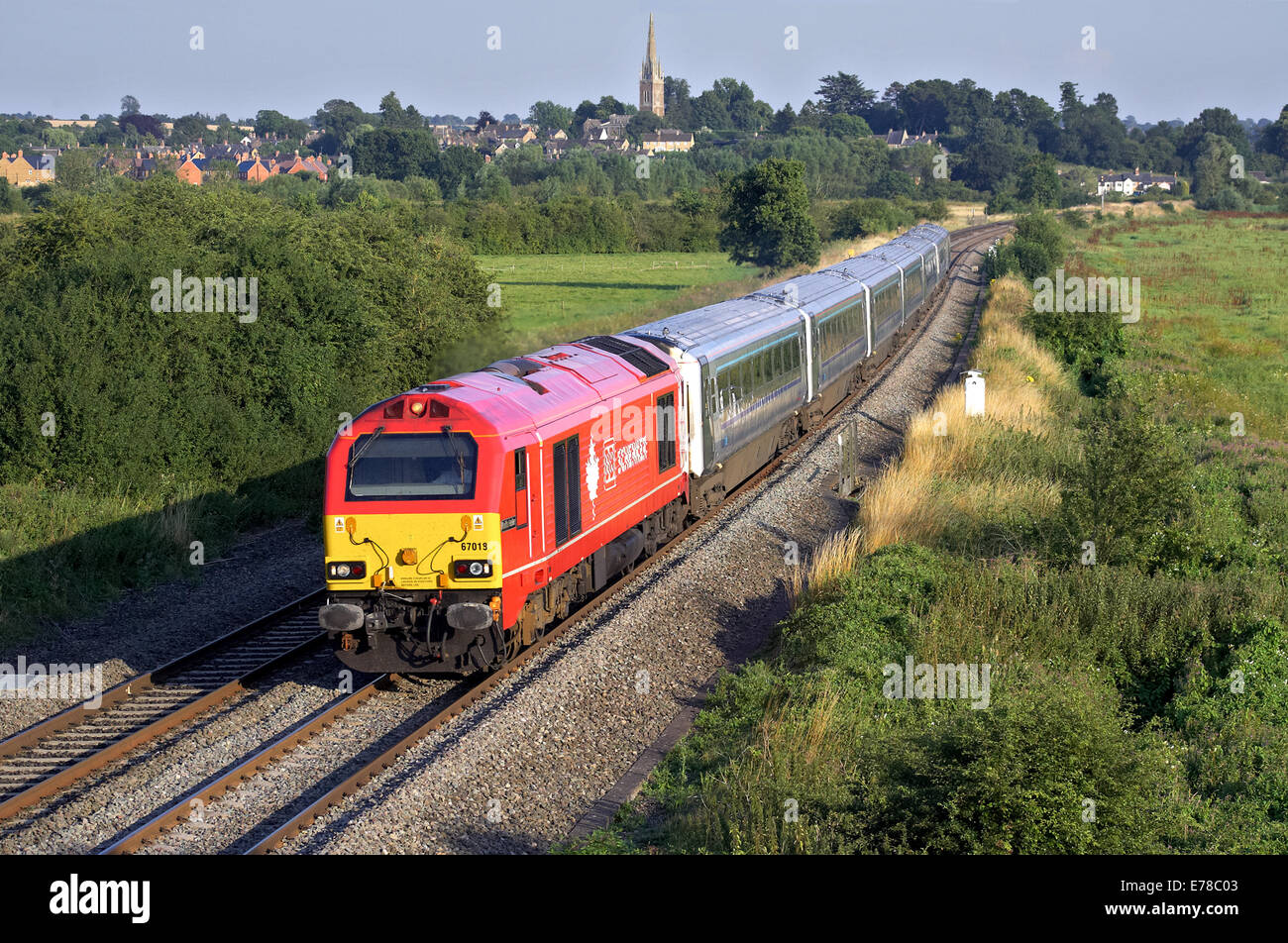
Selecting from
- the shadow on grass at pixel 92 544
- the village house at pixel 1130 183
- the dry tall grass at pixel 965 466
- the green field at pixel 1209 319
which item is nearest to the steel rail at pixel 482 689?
the dry tall grass at pixel 965 466

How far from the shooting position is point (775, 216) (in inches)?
2501

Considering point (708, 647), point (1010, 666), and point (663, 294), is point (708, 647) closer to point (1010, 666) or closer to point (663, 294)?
point (1010, 666)

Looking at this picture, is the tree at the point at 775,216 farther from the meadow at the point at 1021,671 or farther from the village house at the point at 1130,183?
the village house at the point at 1130,183

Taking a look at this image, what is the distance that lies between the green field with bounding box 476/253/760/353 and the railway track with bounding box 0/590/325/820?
19.0 metres

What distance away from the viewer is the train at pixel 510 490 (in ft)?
37.4

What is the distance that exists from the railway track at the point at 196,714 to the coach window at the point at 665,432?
192cm

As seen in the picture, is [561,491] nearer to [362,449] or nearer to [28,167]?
[362,449]

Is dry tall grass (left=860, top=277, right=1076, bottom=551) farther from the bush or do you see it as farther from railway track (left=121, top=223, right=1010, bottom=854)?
the bush

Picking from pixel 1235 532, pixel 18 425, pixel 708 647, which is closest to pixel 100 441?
pixel 18 425

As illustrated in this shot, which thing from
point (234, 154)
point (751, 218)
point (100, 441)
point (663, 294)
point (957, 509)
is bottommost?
point (957, 509)

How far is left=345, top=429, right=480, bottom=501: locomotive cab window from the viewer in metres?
11.4

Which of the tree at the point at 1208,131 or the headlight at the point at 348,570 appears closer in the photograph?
the headlight at the point at 348,570

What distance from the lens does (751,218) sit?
65.4m

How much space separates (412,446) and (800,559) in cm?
723
